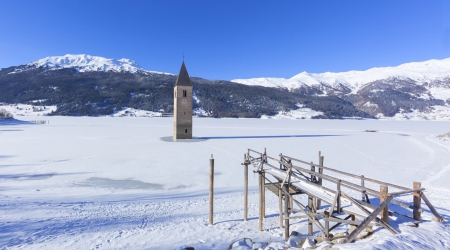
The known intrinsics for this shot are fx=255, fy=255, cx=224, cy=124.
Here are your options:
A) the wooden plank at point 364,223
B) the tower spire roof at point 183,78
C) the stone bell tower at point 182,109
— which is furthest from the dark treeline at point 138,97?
the wooden plank at point 364,223

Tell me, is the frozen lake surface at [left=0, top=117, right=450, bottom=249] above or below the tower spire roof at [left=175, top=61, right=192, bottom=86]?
below

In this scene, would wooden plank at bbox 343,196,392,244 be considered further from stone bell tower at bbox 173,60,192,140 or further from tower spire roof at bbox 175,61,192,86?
tower spire roof at bbox 175,61,192,86

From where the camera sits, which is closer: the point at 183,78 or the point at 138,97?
the point at 183,78

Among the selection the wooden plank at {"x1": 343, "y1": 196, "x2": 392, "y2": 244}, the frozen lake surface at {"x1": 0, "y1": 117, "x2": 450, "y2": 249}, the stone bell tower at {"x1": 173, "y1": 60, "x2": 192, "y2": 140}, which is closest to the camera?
the wooden plank at {"x1": 343, "y1": 196, "x2": 392, "y2": 244}

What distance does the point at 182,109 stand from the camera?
3120cm

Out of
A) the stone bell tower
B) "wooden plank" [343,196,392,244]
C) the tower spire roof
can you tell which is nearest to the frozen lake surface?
"wooden plank" [343,196,392,244]

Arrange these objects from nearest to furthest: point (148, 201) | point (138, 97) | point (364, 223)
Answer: point (364, 223) < point (148, 201) < point (138, 97)

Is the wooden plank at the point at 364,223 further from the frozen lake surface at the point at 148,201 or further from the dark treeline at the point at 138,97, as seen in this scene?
the dark treeline at the point at 138,97

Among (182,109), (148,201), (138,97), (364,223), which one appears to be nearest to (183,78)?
(182,109)

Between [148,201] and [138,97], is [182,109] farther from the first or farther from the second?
[138,97]

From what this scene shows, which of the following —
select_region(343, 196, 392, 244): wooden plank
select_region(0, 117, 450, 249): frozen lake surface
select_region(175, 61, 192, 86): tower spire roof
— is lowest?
select_region(0, 117, 450, 249): frozen lake surface

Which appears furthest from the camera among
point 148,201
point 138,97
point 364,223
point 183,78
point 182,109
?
point 138,97

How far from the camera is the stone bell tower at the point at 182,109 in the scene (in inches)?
1200

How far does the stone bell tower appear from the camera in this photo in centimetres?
3047
